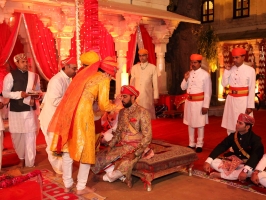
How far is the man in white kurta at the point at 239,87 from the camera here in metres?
5.34

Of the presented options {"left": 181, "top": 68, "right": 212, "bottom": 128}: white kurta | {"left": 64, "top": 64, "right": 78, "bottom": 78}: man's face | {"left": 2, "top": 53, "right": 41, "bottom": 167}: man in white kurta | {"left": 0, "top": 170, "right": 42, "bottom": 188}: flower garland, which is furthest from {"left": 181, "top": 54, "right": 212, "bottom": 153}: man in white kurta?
{"left": 0, "top": 170, "right": 42, "bottom": 188}: flower garland

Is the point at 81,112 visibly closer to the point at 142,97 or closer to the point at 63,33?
Answer: the point at 142,97

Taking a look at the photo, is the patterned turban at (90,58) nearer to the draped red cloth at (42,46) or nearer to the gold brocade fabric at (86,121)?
the gold brocade fabric at (86,121)

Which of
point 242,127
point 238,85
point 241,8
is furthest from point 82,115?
point 241,8

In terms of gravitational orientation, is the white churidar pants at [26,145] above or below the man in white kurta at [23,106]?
below

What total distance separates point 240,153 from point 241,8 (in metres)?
13.9

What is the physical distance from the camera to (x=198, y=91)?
19.6 ft

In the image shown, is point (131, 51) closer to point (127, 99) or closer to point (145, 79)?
point (145, 79)

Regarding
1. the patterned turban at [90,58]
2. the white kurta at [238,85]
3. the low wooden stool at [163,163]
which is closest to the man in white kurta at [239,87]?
the white kurta at [238,85]

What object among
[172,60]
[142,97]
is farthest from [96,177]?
[172,60]

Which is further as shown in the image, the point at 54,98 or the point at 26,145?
the point at 26,145

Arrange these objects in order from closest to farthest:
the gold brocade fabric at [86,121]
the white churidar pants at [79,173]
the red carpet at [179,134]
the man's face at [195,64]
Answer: the gold brocade fabric at [86,121] < the white churidar pants at [79,173] < the red carpet at [179,134] < the man's face at [195,64]

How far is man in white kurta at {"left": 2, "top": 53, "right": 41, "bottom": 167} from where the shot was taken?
4.92m

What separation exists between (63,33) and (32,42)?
733 millimetres
